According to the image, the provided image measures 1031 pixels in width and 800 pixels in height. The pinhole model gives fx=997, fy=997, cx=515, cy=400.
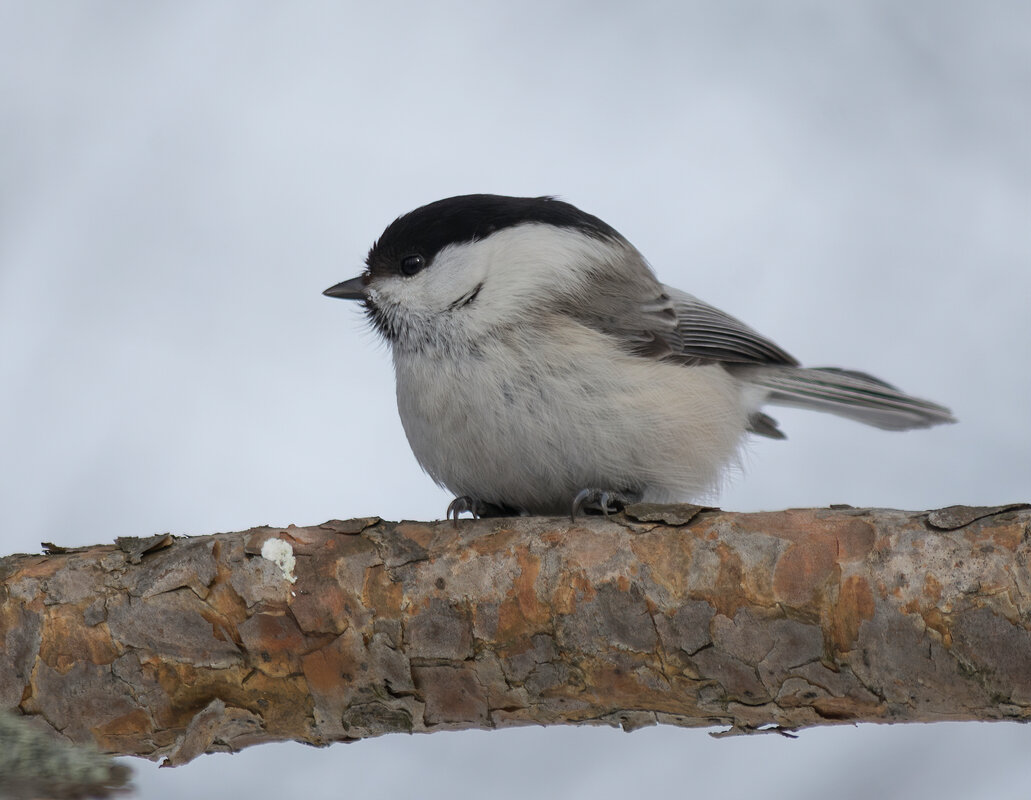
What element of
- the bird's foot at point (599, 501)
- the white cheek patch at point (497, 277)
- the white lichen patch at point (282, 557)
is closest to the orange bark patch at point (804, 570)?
the bird's foot at point (599, 501)

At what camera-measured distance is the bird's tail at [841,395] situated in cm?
233

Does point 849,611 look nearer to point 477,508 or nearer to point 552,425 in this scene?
point 552,425

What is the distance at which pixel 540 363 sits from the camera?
1.84m

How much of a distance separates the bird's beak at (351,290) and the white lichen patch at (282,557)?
23.3 inches

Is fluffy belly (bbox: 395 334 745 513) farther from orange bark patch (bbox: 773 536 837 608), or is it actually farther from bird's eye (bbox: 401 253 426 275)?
orange bark patch (bbox: 773 536 837 608)

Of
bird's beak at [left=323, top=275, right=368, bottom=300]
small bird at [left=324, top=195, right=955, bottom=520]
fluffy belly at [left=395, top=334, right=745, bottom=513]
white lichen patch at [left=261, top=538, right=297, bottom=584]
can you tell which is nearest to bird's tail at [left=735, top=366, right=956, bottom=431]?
small bird at [left=324, top=195, right=955, bottom=520]

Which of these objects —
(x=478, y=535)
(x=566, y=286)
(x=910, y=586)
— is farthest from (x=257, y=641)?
(x=910, y=586)

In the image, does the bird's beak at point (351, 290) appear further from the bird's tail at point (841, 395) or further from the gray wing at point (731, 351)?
the bird's tail at point (841, 395)

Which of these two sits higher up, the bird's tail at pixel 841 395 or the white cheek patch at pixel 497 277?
the white cheek patch at pixel 497 277

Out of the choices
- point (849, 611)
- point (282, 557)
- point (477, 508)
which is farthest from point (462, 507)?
point (849, 611)

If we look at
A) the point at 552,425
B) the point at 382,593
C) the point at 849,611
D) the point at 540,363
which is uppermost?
the point at 540,363

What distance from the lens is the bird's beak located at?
2.06 m

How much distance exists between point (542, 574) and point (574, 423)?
315 millimetres

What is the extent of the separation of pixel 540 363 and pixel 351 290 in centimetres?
47
